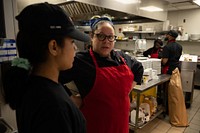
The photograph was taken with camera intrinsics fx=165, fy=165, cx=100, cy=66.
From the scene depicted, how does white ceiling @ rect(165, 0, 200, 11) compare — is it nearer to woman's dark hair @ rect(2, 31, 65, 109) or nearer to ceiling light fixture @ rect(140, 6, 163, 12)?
ceiling light fixture @ rect(140, 6, 163, 12)

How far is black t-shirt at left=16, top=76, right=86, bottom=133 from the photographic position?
0.56 m

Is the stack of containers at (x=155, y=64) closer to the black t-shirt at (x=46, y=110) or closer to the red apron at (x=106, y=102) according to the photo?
the red apron at (x=106, y=102)

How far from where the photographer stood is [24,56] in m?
0.66

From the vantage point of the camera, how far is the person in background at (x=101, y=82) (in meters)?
1.20

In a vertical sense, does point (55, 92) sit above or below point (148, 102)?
above

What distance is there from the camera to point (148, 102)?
2791 mm

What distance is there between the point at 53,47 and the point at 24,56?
13cm

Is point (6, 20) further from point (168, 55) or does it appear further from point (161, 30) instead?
point (161, 30)

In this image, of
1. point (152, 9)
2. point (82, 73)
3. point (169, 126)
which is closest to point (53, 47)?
point (82, 73)

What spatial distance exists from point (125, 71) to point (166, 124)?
2.22 meters

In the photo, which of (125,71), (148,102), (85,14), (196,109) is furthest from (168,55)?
(125,71)

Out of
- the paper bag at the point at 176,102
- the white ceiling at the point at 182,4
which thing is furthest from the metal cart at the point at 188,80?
the white ceiling at the point at 182,4

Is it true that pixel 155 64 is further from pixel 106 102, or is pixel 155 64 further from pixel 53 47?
pixel 53 47

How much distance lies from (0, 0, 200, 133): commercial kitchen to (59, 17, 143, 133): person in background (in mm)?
259
